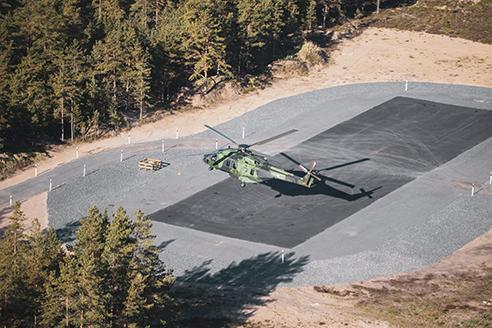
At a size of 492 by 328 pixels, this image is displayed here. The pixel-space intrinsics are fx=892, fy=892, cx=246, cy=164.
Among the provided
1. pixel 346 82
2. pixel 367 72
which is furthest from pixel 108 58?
pixel 367 72

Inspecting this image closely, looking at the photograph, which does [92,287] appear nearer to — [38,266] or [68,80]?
[38,266]

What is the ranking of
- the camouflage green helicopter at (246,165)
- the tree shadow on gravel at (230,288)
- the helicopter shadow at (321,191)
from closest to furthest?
the tree shadow on gravel at (230,288) → the camouflage green helicopter at (246,165) → the helicopter shadow at (321,191)

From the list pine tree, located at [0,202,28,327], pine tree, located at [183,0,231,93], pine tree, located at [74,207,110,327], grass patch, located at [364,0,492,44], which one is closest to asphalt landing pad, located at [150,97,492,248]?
pine tree, located at [183,0,231,93]

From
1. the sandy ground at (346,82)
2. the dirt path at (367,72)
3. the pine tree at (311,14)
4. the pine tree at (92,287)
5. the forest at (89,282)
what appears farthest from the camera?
the pine tree at (311,14)

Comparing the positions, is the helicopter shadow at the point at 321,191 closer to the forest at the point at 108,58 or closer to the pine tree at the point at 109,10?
the forest at the point at 108,58

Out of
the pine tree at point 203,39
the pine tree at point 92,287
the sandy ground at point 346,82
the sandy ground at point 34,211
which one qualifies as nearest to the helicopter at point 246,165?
the sandy ground at point 346,82

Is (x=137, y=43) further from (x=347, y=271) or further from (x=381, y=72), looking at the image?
(x=347, y=271)

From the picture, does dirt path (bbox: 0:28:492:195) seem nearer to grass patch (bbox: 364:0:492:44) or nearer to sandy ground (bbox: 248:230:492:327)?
grass patch (bbox: 364:0:492:44)
